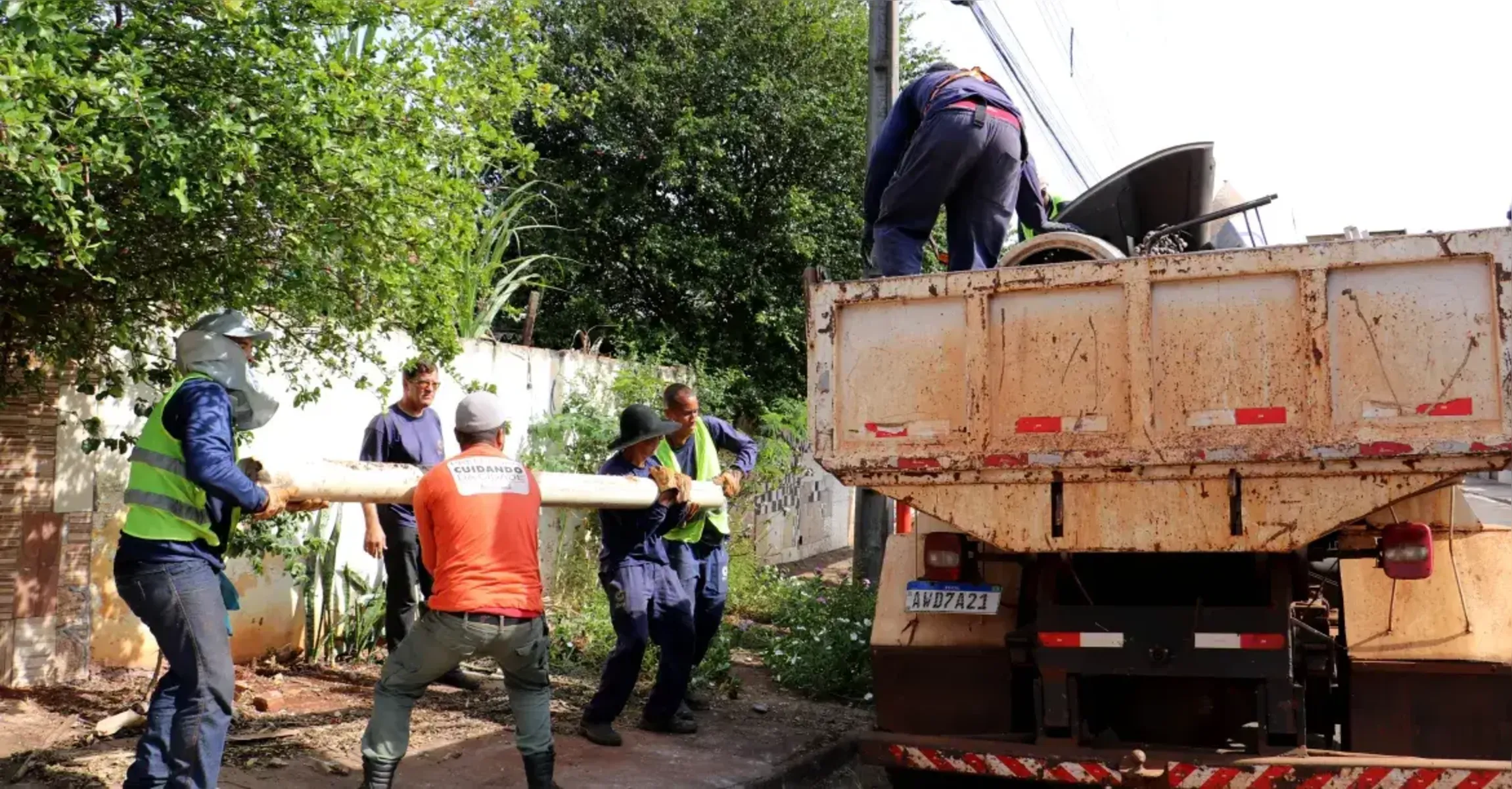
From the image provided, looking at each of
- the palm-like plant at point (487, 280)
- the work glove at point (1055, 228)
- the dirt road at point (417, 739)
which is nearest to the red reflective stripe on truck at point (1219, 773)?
the dirt road at point (417, 739)

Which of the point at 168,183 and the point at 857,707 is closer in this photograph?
the point at 168,183

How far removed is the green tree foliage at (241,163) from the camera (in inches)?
152

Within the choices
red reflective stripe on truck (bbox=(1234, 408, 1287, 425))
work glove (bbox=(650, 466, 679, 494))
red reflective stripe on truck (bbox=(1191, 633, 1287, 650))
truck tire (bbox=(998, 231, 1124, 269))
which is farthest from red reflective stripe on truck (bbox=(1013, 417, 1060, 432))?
work glove (bbox=(650, 466, 679, 494))

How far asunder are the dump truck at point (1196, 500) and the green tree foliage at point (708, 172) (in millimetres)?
8773

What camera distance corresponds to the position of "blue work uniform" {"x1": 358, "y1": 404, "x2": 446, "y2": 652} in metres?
6.65

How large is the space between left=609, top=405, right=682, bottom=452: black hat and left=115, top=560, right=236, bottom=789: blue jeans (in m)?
2.35

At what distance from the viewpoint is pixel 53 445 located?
19.4 ft

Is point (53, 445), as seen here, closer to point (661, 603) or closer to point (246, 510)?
point (246, 510)

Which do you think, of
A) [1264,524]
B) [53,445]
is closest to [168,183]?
[53,445]

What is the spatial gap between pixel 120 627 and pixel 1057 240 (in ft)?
15.8

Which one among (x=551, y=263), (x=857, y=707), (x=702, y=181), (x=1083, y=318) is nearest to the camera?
(x=1083, y=318)

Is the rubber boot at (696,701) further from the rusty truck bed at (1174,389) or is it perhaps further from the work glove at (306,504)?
the work glove at (306,504)

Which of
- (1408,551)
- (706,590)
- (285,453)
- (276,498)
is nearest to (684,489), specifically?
(706,590)

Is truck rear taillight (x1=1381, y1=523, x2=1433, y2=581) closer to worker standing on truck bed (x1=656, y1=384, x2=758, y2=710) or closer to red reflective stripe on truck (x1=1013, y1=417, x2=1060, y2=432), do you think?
red reflective stripe on truck (x1=1013, y1=417, x2=1060, y2=432)
